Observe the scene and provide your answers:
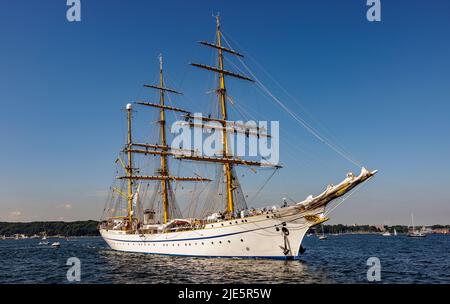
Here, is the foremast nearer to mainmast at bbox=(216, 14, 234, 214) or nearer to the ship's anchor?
mainmast at bbox=(216, 14, 234, 214)

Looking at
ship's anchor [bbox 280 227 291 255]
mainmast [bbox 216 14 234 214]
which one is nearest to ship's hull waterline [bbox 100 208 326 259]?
ship's anchor [bbox 280 227 291 255]

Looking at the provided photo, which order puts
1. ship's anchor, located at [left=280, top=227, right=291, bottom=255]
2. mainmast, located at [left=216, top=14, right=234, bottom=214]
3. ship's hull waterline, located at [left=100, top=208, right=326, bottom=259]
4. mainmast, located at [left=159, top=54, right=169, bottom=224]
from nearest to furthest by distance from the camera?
ship's anchor, located at [left=280, top=227, right=291, bottom=255] < ship's hull waterline, located at [left=100, top=208, right=326, bottom=259] < mainmast, located at [left=216, top=14, right=234, bottom=214] < mainmast, located at [left=159, top=54, right=169, bottom=224]

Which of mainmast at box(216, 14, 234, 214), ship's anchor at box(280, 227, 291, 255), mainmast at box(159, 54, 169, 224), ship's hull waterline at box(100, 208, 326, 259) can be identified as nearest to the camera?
ship's anchor at box(280, 227, 291, 255)

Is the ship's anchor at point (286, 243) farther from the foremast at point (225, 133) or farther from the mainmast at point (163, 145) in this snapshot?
the mainmast at point (163, 145)

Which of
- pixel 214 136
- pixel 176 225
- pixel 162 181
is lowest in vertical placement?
A: pixel 176 225

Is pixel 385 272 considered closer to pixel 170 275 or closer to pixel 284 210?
pixel 284 210

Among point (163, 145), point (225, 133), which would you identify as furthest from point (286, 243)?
point (163, 145)

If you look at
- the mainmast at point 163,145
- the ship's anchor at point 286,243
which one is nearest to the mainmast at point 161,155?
the mainmast at point 163,145

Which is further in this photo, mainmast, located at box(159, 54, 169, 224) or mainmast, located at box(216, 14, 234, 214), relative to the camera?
mainmast, located at box(159, 54, 169, 224)

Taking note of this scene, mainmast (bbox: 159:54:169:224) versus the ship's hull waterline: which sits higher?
mainmast (bbox: 159:54:169:224)

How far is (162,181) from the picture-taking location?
191ft

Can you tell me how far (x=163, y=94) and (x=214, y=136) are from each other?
21.4 metres

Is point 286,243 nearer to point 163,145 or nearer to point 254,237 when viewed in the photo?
point 254,237
